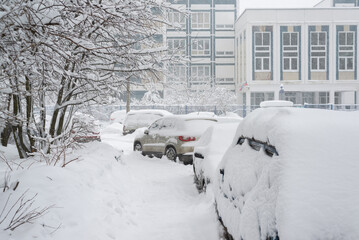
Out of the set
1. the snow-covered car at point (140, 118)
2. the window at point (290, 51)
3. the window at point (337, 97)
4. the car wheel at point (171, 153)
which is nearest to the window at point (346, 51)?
the window at point (337, 97)

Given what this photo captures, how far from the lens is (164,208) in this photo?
7184 mm

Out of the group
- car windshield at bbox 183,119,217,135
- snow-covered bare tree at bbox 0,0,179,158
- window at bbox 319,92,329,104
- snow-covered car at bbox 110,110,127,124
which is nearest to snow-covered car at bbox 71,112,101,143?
snow-covered bare tree at bbox 0,0,179,158

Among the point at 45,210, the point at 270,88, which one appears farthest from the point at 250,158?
the point at 270,88

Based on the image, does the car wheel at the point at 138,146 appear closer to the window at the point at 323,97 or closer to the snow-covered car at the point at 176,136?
the snow-covered car at the point at 176,136

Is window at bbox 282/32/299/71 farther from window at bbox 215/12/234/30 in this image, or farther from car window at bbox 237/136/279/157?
car window at bbox 237/136/279/157

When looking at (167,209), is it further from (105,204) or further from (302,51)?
(302,51)

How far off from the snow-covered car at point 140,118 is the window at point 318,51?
28285 mm

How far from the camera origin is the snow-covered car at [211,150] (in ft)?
23.6

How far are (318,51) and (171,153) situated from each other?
1514 inches

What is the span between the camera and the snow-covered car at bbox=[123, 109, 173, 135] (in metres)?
23.9

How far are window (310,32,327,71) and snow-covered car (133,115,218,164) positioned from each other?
36.5 metres

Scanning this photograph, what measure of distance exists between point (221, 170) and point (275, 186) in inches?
87.7

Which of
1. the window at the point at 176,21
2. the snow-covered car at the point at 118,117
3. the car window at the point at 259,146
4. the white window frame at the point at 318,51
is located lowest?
the snow-covered car at the point at 118,117

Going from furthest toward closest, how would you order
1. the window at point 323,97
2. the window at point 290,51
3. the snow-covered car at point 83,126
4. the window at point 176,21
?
the window at point 323,97
the window at point 290,51
the snow-covered car at point 83,126
the window at point 176,21
